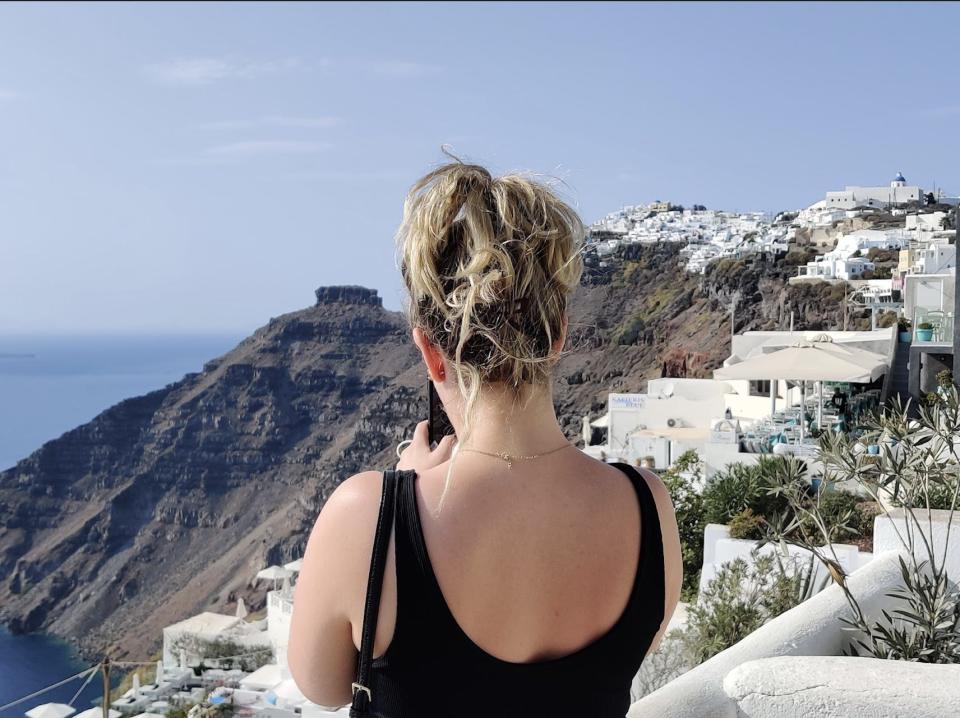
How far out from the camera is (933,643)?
3.35 m

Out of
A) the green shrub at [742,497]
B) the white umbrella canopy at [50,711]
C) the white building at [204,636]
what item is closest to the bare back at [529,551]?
the green shrub at [742,497]

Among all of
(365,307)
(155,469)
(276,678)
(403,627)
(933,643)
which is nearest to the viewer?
(403,627)

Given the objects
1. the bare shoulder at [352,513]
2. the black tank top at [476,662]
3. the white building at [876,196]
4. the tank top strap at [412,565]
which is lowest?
the black tank top at [476,662]

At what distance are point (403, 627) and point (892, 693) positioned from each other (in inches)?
69.0

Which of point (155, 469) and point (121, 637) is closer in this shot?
point (121, 637)

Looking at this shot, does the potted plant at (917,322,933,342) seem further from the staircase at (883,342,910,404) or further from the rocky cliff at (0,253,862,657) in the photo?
the rocky cliff at (0,253,862,657)

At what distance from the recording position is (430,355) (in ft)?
3.20

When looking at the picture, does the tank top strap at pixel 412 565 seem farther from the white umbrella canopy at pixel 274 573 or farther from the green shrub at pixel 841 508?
the white umbrella canopy at pixel 274 573

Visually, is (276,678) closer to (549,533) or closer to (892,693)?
(892,693)

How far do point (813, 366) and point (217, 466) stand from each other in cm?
5893

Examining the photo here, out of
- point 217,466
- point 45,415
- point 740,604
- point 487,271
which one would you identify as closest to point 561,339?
point 487,271

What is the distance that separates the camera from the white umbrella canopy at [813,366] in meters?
10.7

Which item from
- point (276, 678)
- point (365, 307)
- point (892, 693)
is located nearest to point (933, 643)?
point (892, 693)

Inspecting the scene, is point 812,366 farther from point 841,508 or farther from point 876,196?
point 876,196
